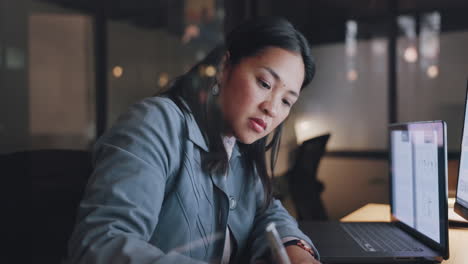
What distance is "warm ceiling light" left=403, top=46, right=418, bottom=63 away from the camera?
388cm

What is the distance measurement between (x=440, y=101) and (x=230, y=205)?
340cm

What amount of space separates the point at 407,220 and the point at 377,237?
115mm

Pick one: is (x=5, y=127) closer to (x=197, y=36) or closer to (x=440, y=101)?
(x=197, y=36)

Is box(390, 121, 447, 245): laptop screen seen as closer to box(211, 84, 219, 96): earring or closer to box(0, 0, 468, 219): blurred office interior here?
box(211, 84, 219, 96): earring

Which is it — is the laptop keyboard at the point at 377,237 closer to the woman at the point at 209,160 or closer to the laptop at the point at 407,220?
the laptop at the point at 407,220

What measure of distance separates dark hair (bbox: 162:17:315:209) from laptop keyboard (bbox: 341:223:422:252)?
42 cm

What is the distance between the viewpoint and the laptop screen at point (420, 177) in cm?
93

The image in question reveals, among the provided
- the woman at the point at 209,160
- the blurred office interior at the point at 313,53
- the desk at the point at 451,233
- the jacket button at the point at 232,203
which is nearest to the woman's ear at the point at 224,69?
the woman at the point at 209,160

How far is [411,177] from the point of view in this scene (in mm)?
1154

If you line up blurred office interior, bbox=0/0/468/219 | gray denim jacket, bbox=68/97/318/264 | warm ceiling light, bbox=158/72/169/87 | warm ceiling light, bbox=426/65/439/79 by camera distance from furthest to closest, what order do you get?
warm ceiling light, bbox=426/65/439/79
warm ceiling light, bbox=158/72/169/87
blurred office interior, bbox=0/0/468/219
gray denim jacket, bbox=68/97/318/264

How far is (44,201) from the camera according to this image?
0.93 m

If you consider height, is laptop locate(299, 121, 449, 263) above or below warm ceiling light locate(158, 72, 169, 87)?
below

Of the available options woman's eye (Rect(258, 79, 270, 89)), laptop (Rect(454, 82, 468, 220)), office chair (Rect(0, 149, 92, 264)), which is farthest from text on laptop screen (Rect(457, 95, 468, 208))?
office chair (Rect(0, 149, 92, 264))

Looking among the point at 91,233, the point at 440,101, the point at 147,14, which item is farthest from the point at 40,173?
the point at 440,101
